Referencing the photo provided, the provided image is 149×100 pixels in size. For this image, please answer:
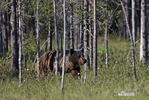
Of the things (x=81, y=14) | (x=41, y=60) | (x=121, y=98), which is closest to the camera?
(x=121, y=98)

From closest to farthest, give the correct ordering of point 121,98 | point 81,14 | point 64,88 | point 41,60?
1. point 121,98
2. point 64,88
3. point 81,14
4. point 41,60

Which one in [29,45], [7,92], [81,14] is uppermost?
[81,14]

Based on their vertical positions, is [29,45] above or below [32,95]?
above

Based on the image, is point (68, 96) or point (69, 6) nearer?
point (68, 96)

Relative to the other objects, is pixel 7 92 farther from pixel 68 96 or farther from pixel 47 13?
pixel 47 13

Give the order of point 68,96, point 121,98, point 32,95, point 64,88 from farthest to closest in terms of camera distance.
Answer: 1. point 64,88
2. point 32,95
3. point 68,96
4. point 121,98

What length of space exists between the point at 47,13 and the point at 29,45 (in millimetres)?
1993

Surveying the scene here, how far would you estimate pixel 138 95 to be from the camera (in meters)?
7.32

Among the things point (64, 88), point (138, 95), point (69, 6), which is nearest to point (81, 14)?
point (69, 6)

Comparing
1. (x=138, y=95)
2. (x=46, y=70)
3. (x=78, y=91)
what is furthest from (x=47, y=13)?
(x=138, y=95)

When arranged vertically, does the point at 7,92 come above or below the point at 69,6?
below

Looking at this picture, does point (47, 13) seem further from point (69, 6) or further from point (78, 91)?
point (78, 91)

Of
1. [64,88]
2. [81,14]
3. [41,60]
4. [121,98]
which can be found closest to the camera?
[121,98]

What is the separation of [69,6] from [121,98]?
7.57 m
